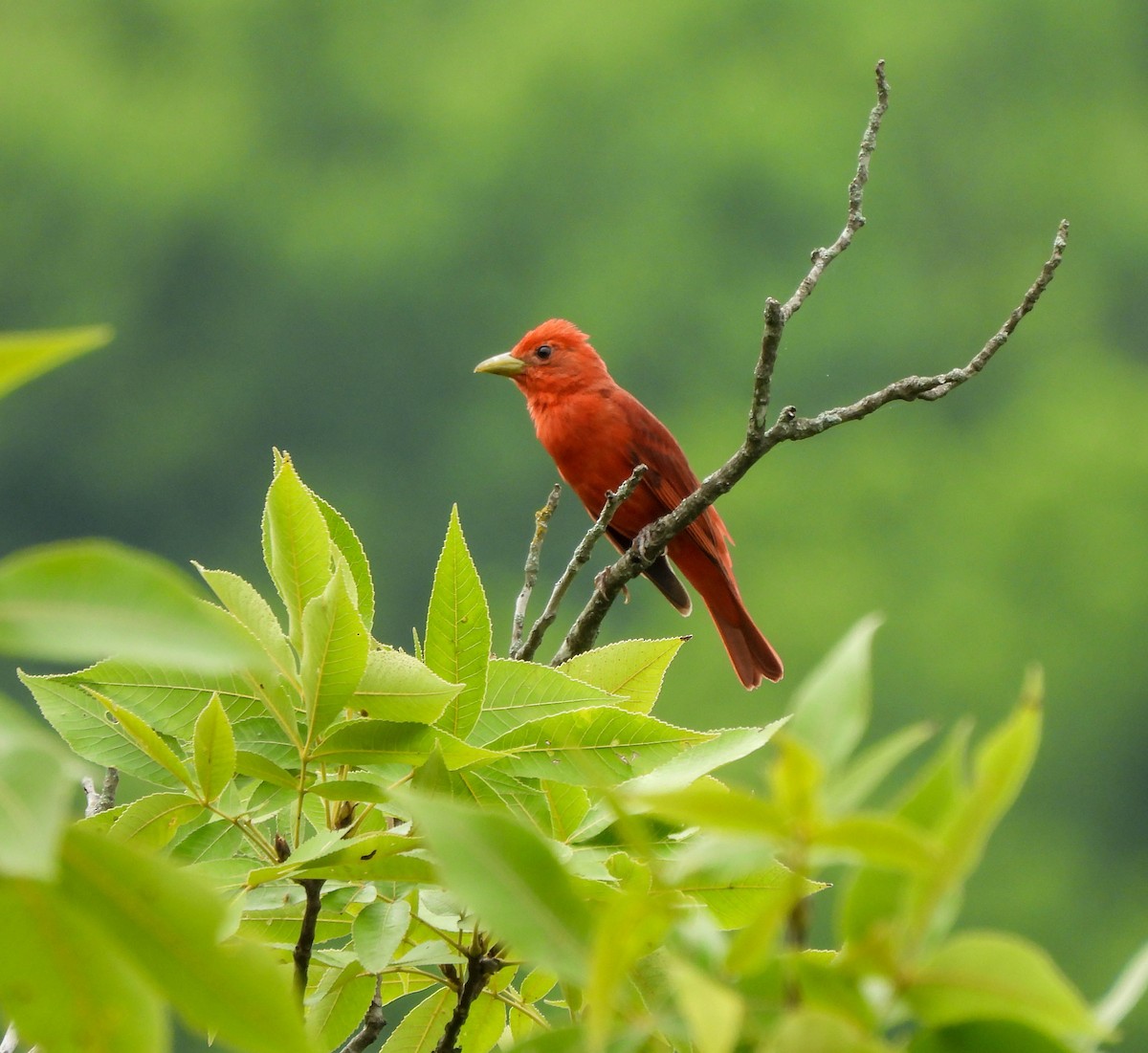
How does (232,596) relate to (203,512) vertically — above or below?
above

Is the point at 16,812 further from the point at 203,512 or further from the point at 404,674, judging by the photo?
the point at 203,512

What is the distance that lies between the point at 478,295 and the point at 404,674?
89.9 ft

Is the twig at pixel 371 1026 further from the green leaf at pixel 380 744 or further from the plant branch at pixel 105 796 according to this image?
the plant branch at pixel 105 796

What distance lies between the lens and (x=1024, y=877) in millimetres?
20312

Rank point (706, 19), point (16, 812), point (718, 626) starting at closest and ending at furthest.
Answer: point (16, 812)
point (718, 626)
point (706, 19)

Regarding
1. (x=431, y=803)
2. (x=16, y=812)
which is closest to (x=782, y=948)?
(x=431, y=803)

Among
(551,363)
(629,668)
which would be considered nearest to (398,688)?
(629,668)

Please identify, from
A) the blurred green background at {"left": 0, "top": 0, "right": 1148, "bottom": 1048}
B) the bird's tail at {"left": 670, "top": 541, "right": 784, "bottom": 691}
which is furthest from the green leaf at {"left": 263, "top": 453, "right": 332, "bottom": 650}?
the blurred green background at {"left": 0, "top": 0, "right": 1148, "bottom": 1048}

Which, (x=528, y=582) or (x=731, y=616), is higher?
(x=528, y=582)

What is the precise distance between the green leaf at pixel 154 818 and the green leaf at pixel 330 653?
155 millimetres

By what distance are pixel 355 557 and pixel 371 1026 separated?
44 centimetres

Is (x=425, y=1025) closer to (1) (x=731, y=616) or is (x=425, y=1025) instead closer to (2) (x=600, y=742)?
(2) (x=600, y=742)

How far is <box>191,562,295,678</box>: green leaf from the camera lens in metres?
1.17

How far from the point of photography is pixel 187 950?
2.14 feet
